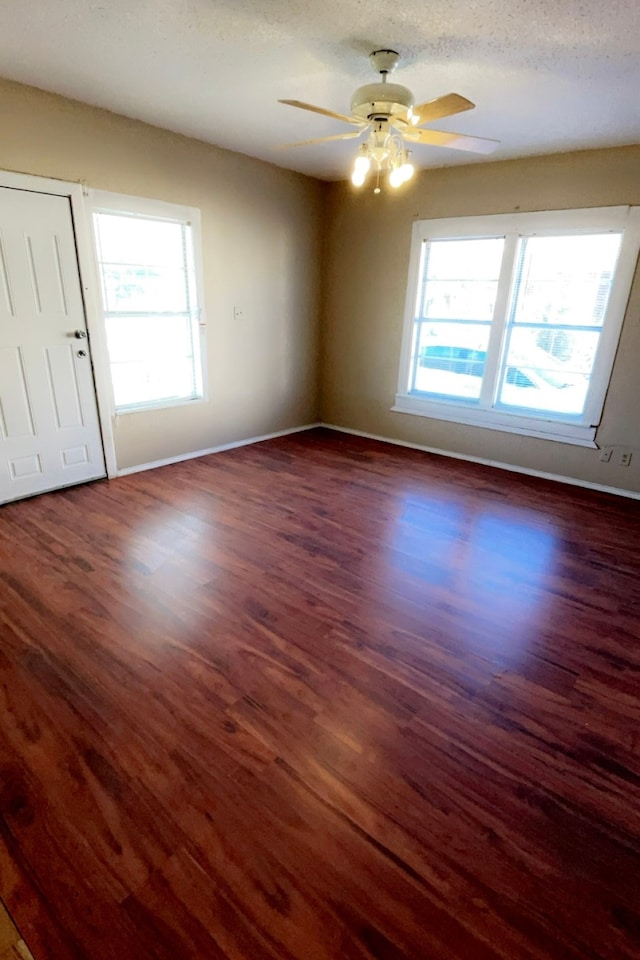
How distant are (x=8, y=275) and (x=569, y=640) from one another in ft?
12.7

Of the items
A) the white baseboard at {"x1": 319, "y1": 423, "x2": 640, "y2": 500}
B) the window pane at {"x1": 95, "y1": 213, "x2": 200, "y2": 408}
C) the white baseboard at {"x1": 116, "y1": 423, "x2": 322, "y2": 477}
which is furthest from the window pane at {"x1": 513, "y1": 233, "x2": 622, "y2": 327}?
the window pane at {"x1": 95, "y1": 213, "x2": 200, "y2": 408}

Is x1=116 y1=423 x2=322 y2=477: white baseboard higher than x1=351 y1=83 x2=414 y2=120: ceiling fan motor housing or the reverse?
the reverse

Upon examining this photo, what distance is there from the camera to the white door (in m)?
3.10

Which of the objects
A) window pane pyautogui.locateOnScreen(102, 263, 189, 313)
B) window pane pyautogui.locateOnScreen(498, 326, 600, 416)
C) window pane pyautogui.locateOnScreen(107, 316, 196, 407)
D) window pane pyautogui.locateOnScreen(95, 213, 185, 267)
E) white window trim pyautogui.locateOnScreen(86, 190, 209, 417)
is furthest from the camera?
window pane pyautogui.locateOnScreen(498, 326, 600, 416)

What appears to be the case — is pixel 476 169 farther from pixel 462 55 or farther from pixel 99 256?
pixel 99 256

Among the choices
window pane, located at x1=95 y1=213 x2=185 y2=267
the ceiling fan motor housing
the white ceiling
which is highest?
the white ceiling

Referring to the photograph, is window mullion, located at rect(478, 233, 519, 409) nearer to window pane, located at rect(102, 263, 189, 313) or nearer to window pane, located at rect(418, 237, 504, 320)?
window pane, located at rect(418, 237, 504, 320)

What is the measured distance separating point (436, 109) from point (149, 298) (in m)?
2.60

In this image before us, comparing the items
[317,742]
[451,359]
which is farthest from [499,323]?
[317,742]

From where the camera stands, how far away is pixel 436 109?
2160 millimetres

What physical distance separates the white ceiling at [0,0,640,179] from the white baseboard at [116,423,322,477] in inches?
102

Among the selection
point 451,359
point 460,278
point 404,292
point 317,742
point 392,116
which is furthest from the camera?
point 404,292

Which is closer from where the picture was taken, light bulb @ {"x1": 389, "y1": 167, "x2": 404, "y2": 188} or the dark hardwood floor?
the dark hardwood floor

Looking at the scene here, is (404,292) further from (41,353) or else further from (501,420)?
(41,353)
